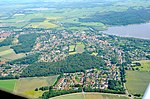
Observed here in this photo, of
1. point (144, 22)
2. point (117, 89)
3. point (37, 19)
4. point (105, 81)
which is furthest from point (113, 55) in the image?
point (37, 19)

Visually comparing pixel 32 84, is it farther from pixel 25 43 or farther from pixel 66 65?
pixel 25 43

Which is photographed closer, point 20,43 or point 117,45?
point 117,45

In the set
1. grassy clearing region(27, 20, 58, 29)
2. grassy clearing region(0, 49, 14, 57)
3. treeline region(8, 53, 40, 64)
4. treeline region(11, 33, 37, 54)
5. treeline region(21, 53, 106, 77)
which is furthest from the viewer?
grassy clearing region(27, 20, 58, 29)

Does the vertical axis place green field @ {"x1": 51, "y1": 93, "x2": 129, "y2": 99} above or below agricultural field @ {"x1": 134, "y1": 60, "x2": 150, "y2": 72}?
below

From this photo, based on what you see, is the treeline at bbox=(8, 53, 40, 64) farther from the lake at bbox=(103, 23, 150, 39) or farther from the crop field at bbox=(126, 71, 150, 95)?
the lake at bbox=(103, 23, 150, 39)

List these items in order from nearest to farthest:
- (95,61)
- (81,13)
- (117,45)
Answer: (95,61), (117,45), (81,13)

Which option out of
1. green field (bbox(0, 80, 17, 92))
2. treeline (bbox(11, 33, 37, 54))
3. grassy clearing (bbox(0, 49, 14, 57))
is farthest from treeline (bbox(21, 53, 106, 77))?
treeline (bbox(11, 33, 37, 54))

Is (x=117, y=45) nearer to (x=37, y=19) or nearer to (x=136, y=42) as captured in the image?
(x=136, y=42)

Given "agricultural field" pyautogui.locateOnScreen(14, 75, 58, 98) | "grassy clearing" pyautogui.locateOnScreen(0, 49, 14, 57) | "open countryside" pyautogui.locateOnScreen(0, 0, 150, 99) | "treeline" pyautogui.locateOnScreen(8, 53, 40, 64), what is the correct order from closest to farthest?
"agricultural field" pyautogui.locateOnScreen(14, 75, 58, 98), "open countryside" pyautogui.locateOnScreen(0, 0, 150, 99), "treeline" pyautogui.locateOnScreen(8, 53, 40, 64), "grassy clearing" pyautogui.locateOnScreen(0, 49, 14, 57)
